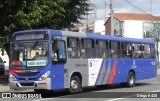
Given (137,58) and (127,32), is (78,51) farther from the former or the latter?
(127,32)

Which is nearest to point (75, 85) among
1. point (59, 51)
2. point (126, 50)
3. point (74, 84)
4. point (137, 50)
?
point (74, 84)

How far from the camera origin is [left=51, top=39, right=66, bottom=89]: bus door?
17484 millimetres

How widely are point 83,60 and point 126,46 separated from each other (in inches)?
170

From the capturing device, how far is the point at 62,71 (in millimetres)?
18000

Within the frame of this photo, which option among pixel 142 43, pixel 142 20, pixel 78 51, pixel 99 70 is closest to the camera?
pixel 78 51

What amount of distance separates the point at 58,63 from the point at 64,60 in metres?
0.39

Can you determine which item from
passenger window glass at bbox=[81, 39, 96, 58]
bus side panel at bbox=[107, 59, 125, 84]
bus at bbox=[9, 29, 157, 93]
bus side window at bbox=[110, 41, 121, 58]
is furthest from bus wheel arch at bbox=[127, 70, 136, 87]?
passenger window glass at bbox=[81, 39, 96, 58]

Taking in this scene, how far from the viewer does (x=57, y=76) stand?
697 inches

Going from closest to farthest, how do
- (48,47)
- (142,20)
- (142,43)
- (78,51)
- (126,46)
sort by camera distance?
(48,47) → (78,51) → (126,46) → (142,43) → (142,20)

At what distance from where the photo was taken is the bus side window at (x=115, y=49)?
71.5ft

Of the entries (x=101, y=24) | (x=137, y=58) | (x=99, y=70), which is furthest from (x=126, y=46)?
(x=101, y=24)

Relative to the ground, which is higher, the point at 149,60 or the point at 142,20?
the point at 142,20

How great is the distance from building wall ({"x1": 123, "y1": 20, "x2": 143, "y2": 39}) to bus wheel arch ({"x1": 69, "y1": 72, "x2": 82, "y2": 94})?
67.2 meters

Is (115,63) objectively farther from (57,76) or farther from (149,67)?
(57,76)
